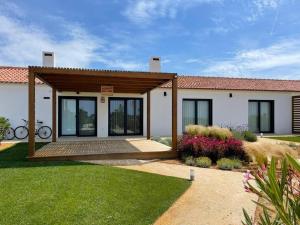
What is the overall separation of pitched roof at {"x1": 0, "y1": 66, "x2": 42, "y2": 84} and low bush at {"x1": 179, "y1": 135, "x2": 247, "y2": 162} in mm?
10432

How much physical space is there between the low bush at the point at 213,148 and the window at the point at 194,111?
8.44 metres

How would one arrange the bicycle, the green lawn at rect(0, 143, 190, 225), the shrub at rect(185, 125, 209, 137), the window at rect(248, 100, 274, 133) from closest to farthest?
the green lawn at rect(0, 143, 190, 225), the shrub at rect(185, 125, 209, 137), the bicycle, the window at rect(248, 100, 274, 133)

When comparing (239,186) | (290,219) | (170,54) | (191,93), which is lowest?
(239,186)

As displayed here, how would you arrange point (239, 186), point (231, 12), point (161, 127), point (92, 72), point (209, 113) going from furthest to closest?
point (209, 113)
point (161, 127)
point (231, 12)
point (92, 72)
point (239, 186)

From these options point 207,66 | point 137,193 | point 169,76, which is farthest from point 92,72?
point 207,66

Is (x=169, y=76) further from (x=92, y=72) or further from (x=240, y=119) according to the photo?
(x=240, y=119)

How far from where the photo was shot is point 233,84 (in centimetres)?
2062

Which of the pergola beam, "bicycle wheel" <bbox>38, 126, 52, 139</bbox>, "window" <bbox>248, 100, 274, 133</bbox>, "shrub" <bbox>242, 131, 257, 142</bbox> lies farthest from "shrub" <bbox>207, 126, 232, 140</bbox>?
"bicycle wheel" <bbox>38, 126, 52, 139</bbox>

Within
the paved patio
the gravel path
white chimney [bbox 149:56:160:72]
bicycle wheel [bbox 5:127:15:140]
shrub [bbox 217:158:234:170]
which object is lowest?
the gravel path

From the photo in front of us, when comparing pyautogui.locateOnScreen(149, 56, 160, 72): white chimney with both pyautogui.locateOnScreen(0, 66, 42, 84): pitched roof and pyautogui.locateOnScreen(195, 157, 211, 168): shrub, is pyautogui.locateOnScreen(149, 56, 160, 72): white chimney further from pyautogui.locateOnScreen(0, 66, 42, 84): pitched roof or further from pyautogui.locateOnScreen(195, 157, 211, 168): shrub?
pyautogui.locateOnScreen(195, 157, 211, 168): shrub

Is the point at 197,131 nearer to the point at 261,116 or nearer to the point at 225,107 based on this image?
the point at 225,107

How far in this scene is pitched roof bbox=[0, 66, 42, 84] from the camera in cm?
1605

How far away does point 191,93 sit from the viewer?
18.7m

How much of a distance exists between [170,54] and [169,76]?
8.89 meters
